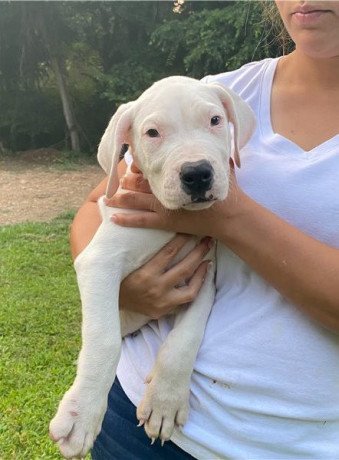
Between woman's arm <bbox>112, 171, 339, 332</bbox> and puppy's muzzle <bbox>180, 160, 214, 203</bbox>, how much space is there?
3.5 inches

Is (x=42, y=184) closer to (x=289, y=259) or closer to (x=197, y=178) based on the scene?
(x=197, y=178)

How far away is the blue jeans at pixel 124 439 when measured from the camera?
1813 millimetres

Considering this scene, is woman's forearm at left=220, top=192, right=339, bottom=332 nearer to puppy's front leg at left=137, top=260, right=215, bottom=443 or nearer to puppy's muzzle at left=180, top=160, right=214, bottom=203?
puppy's muzzle at left=180, top=160, right=214, bottom=203

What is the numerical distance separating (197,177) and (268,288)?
0.38 metres

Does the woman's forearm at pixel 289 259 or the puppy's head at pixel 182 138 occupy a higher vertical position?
the puppy's head at pixel 182 138

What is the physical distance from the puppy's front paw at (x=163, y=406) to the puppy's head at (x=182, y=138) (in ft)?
1.67

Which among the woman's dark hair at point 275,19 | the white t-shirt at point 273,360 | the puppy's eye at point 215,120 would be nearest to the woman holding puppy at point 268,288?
the white t-shirt at point 273,360

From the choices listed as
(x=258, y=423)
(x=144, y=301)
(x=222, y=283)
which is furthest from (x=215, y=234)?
(x=258, y=423)

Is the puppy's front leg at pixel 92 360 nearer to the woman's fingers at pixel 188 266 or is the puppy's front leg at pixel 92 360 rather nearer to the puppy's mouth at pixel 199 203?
the woman's fingers at pixel 188 266

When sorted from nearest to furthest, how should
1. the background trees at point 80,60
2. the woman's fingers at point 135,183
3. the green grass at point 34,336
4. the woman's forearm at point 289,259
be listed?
1. the woman's forearm at point 289,259
2. the woman's fingers at point 135,183
3. the green grass at point 34,336
4. the background trees at point 80,60

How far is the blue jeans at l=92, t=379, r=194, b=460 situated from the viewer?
1.81 m

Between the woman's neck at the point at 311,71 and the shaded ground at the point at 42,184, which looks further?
the shaded ground at the point at 42,184

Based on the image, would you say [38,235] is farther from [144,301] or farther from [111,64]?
[111,64]

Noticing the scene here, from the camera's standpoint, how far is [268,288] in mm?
1782
